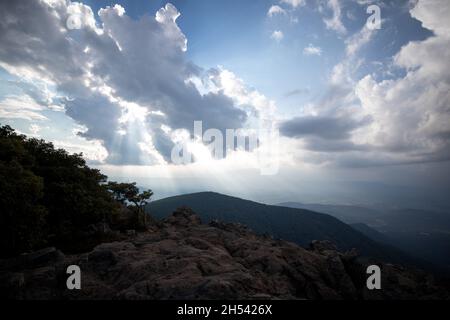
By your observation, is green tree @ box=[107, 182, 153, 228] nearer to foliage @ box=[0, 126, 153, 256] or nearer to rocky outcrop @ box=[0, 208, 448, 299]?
foliage @ box=[0, 126, 153, 256]

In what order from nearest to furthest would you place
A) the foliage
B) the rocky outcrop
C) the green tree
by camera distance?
the rocky outcrop → the foliage → the green tree

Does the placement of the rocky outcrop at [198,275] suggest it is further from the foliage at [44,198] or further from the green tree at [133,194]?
the green tree at [133,194]

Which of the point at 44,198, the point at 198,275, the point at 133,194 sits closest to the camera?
the point at 198,275

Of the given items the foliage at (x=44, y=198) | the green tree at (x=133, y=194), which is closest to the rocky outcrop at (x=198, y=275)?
the foliage at (x=44, y=198)

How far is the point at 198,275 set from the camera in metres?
17.5

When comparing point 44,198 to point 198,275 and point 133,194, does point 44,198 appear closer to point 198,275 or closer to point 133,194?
point 133,194

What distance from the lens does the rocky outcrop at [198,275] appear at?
15.5 metres

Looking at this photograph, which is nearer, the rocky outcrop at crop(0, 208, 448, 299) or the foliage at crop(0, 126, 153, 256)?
the rocky outcrop at crop(0, 208, 448, 299)

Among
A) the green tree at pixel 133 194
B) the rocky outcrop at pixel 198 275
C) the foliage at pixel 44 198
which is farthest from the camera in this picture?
the green tree at pixel 133 194

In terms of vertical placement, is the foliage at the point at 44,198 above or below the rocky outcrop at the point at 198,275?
above

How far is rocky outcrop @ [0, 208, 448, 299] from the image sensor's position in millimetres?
15523

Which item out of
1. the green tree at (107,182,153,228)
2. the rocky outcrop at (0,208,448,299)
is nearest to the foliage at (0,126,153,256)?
the rocky outcrop at (0,208,448,299)

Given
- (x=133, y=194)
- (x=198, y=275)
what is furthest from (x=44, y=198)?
(x=198, y=275)

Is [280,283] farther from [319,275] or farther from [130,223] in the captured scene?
[130,223]
